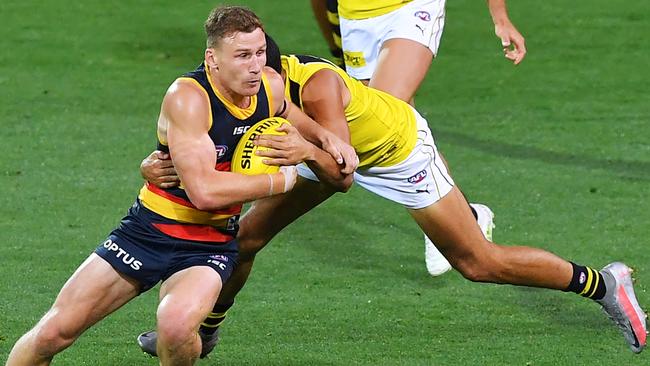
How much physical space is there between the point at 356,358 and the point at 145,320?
46.9 inches

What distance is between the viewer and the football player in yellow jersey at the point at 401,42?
707 cm

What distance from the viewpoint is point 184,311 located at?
5285 mm

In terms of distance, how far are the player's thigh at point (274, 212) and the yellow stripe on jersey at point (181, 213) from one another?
32.6 inches

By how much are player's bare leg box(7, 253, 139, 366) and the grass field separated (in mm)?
Answer: 850

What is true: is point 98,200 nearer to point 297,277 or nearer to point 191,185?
point 297,277

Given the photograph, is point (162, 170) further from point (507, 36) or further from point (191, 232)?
point (507, 36)

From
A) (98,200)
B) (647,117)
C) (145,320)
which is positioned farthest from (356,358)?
(647,117)

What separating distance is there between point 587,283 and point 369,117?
52.5 inches

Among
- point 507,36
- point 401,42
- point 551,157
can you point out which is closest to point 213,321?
point 401,42

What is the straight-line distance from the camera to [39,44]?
12867 mm

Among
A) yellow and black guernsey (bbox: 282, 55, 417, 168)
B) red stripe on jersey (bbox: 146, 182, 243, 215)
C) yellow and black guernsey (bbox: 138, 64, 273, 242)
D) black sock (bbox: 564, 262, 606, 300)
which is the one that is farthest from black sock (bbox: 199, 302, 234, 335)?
black sock (bbox: 564, 262, 606, 300)

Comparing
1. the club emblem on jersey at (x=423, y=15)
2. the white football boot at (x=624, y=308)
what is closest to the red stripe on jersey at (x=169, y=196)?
the white football boot at (x=624, y=308)

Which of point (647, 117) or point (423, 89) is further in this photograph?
point (423, 89)

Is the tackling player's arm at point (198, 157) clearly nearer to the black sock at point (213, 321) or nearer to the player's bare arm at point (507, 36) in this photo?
the black sock at point (213, 321)
